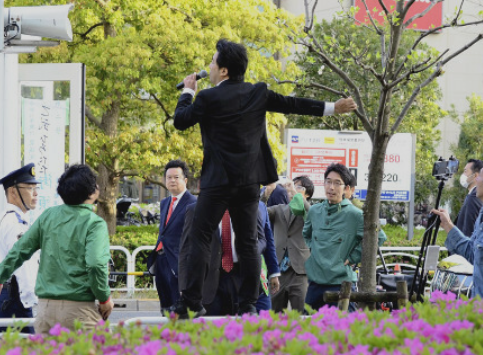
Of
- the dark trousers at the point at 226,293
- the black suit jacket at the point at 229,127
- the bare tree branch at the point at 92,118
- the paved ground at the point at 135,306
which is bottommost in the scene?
the paved ground at the point at 135,306

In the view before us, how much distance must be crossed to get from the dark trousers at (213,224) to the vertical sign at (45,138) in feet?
16.0

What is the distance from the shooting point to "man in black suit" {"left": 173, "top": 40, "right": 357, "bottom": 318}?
17.4 ft

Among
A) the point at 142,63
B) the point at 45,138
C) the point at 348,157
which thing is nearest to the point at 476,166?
the point at 45,138

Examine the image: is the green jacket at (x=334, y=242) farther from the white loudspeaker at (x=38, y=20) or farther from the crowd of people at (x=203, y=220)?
the white loudspeaker at (x=38, y=20)

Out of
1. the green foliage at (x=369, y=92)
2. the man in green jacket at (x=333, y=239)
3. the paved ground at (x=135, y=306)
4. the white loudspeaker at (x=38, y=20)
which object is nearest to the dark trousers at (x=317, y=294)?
the man in green jacket at (x=333, y=239)

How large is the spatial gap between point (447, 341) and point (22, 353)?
1535 mm

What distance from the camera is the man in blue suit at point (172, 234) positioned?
8.28 m

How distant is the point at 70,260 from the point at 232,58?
156 centimetres

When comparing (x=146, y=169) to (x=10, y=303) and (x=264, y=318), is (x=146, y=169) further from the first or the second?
(x=264, y=318)

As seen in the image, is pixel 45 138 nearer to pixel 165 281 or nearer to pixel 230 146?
pixel 165 281

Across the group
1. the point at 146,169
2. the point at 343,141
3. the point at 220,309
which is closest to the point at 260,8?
the point at 343,141

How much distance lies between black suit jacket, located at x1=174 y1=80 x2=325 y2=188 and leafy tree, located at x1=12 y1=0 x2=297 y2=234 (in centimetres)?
1320

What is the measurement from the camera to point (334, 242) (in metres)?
7.49

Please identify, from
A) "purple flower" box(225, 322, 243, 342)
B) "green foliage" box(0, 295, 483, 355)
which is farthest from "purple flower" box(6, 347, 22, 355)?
"purple flower" box(225, 322, 243, 342)
